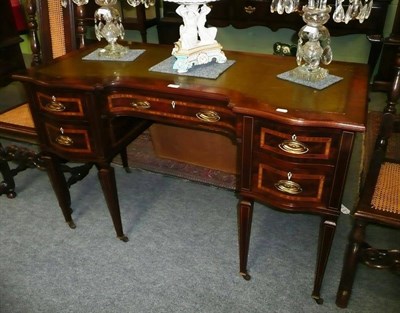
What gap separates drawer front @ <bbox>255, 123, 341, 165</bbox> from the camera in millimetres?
1159

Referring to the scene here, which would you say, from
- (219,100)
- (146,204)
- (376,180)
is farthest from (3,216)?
(376,180)

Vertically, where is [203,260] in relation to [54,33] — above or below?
below

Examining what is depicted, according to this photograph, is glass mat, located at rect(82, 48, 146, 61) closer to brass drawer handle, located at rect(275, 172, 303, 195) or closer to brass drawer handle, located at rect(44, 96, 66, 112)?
brass drawer handle, located at rect(44, 96, 66, 112)

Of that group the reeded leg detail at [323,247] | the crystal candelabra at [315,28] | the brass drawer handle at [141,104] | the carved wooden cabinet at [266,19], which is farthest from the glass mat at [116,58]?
the carved wooden cabinet at [266,19]

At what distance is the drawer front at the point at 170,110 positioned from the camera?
1.38m

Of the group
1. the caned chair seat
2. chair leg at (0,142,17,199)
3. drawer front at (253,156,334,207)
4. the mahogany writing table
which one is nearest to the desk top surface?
the mahogany writing table

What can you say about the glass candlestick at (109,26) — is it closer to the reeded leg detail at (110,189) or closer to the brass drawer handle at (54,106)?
the brass drawer handle at (54,106)

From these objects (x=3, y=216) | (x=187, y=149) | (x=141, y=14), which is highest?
(x=141, y=14)

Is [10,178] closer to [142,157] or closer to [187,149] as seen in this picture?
[142,157]

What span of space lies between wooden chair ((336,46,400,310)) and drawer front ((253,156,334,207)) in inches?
6.1

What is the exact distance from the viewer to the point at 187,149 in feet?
7.77

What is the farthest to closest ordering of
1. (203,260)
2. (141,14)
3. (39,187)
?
(141,14) < (39,187) < (203,260)

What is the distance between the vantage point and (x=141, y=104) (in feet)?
4.95

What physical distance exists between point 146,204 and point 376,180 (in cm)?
126
